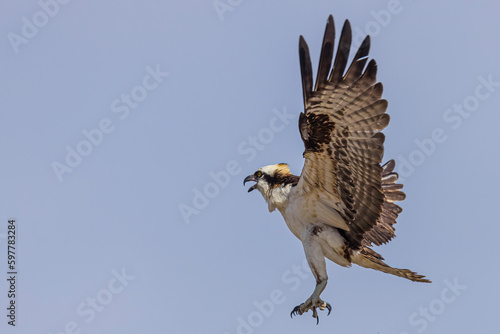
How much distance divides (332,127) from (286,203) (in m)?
1.46

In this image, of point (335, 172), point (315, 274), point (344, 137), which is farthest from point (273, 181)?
point (344, 137)

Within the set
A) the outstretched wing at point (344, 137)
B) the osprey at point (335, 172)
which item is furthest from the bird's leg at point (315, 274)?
the outstretched wing at point (344, 137)

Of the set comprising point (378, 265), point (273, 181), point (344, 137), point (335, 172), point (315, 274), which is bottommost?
point (378, 265)

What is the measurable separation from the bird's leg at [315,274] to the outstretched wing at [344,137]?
0.37 m

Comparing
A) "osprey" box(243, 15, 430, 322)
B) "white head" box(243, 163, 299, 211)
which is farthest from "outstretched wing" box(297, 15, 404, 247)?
"white head" box(243, 163, 299, 211)

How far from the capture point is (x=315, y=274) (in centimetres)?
1197

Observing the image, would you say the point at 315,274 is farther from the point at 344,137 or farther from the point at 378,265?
the point at 344,137

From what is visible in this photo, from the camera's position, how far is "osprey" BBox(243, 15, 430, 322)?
11016 mm

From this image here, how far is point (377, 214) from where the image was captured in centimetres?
1195

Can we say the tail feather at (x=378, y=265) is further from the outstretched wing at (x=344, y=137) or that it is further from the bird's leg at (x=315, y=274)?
the bird's leg at (x=315, y=274)

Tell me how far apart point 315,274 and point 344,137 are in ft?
6.43

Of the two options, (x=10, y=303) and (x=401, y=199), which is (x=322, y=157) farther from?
(x=10, y=303)

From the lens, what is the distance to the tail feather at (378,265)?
1195cm

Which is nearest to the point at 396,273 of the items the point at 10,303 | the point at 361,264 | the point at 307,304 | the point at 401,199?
the point at 361,264
